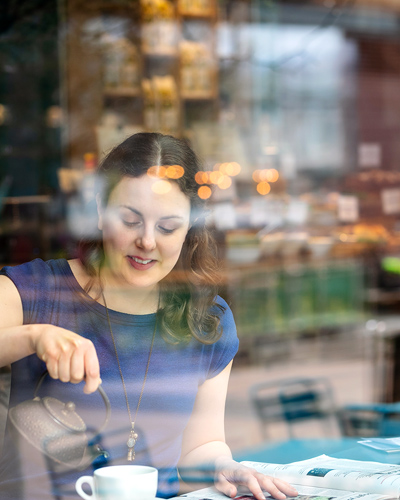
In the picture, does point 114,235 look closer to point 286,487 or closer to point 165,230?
point 165,230

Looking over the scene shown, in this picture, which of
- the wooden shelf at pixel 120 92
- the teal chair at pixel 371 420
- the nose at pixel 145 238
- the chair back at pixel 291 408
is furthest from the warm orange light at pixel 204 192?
the wooden shelf at pixel 120 92

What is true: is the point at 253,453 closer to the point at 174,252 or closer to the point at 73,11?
the point at 174,252

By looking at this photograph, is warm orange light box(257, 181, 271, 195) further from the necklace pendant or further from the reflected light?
the necklace pendant

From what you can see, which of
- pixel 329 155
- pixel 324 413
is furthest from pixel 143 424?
pixel 329 155

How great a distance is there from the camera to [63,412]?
1.03 meters

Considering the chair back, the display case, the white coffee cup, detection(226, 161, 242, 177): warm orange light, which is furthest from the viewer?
the display case

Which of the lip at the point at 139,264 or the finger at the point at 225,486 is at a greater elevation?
the lip at the point at 139,264

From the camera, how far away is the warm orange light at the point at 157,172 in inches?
42.8

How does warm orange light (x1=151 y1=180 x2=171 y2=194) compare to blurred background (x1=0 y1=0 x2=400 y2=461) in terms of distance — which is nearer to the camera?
warm orange light (x1=151 y1=180 x2=171 y2=194)

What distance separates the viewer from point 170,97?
4.16 metres

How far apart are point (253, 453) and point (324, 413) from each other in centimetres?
141

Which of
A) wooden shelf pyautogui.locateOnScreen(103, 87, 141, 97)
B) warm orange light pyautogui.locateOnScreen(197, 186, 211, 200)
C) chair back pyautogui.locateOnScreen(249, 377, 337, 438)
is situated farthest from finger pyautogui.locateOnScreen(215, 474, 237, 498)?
wooden shelf pyautogui.locateOnScreen(103, 87, 141, 97)

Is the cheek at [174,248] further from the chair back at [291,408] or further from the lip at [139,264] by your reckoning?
the chair back at [291,408]

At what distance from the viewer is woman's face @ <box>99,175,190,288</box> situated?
106cm
